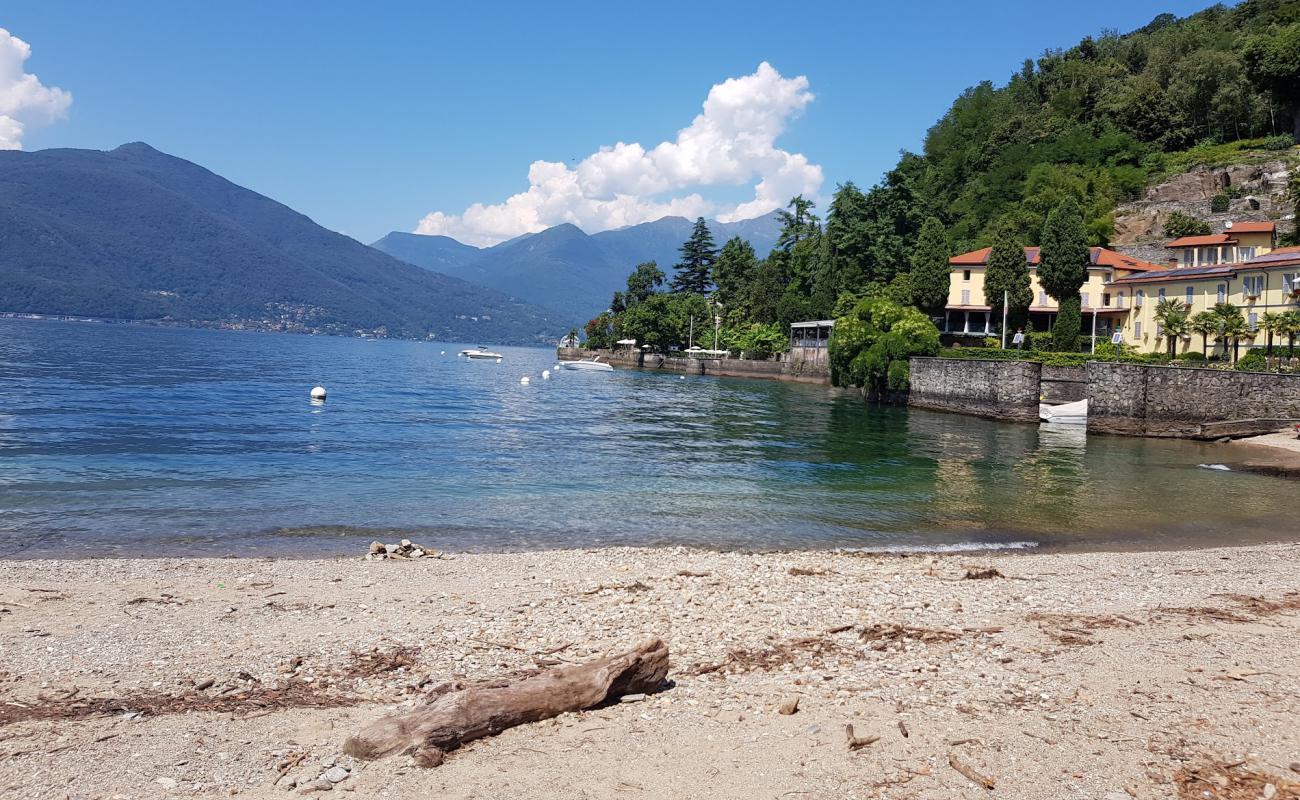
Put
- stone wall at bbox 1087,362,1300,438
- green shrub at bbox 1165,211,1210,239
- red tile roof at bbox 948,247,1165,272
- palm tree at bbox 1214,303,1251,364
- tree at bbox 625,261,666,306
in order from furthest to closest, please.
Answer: tree at bbox 625,261,666,306 → green shrub at bbox 1165,211,1210,239 → red tile roof at bbox 948,247,1165,272 → palm tree at bbox 1214,303,1251,364 → stone wall at bbox 1087,362,1300,438

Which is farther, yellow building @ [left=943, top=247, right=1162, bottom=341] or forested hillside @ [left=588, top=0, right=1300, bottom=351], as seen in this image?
forested hillside @ [left=588, top=0, right=1300, bottom=351]

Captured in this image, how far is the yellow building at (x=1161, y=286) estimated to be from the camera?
57.2 meters

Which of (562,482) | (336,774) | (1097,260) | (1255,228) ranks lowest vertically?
(562,482)

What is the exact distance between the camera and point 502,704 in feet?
23.8

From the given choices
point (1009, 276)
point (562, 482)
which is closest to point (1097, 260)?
point (1009, 276)

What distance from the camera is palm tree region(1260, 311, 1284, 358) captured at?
49850 mm

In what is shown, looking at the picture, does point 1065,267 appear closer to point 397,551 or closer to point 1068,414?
point 1068,414

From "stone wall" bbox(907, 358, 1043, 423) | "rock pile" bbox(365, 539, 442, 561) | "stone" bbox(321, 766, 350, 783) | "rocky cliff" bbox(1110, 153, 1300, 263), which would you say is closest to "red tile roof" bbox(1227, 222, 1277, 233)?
A: "rocky cliff" bbox(1110, 153, 1300, 263)

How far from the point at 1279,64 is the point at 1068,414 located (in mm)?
73756

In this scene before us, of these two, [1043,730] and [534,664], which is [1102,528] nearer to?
[1043,730]

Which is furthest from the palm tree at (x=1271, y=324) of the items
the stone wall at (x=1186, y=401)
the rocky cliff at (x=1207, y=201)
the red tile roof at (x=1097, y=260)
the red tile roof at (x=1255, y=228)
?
the rocky cliff at (x=1207, y=201)

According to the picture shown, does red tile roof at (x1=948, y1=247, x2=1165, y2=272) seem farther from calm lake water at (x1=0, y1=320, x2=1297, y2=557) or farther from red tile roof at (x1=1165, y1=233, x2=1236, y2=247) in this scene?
calm lake water at (x1=0, y1=320, x2=1297, y2=557)

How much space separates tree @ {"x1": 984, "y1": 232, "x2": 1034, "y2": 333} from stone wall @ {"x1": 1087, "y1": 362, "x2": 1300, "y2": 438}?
28.6 m

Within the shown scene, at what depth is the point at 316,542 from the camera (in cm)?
1739
